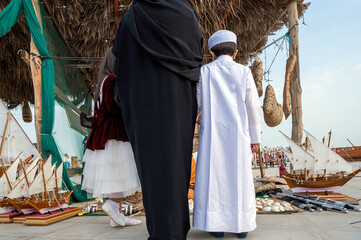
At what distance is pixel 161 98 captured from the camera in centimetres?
164

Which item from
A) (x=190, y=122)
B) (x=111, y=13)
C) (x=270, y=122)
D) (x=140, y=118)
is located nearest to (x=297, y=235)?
(x=190, y=122)

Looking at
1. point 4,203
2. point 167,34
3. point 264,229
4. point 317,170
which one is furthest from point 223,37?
point 4,203

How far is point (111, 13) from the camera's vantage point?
192 inches

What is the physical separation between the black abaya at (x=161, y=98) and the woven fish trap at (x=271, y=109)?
10.6 ft

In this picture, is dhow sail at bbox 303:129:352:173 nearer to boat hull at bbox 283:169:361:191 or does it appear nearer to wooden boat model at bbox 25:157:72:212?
boat hull at bbox 283:169:361:191

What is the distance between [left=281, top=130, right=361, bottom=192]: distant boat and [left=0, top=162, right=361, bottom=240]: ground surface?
1.00 meters

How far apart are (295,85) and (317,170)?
1596 millimetres

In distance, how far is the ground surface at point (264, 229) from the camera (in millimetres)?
1746

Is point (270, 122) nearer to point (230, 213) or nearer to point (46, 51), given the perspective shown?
point (230, 213)

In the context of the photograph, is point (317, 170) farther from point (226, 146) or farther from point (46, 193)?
point (46, 193)

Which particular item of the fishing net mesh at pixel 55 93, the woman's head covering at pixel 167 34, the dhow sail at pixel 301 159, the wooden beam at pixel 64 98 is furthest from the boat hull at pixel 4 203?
the dhow sail at pixel 301 159

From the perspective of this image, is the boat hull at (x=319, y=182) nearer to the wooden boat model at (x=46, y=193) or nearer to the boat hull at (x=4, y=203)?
the wooden boat model at (x=46, y=193)

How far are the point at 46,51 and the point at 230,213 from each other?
354cm

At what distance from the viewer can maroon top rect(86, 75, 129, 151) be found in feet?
7.18
